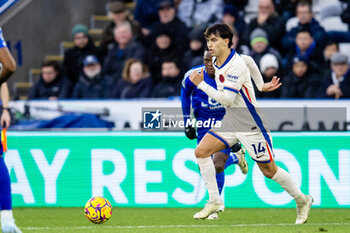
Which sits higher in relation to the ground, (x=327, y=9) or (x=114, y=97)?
(x=327, y=9)

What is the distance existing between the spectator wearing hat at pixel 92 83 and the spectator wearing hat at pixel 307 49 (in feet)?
11.5

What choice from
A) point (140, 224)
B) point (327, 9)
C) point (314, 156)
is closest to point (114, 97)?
point (327, 9)

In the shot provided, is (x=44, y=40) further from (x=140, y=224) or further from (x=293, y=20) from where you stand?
(x=140, y=224)

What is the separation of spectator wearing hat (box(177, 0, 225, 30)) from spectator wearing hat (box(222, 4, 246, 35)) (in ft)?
1.08

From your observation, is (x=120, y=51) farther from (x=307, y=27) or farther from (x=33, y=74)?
(x=307, y=27)

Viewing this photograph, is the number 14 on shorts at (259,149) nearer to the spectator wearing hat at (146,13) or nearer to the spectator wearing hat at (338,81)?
the spectator wearing hat at (338,81)

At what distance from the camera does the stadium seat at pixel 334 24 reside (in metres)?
14.6

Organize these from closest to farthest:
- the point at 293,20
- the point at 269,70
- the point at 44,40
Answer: the point at 269,70
the point at 293,20
the point at 44,40

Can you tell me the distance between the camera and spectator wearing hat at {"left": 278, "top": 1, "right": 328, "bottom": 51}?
14.1 meters

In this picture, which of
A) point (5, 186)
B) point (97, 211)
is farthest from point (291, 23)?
point (5, 186)

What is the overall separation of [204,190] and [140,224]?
2.35 metres

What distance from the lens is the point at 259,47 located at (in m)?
14.0

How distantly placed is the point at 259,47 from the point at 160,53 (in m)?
2.01

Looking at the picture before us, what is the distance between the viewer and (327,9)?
48.3 ft
